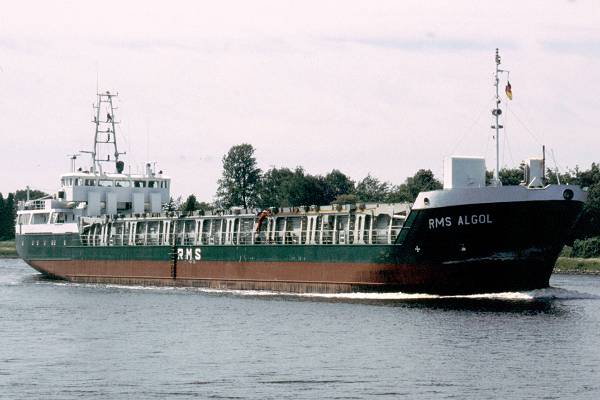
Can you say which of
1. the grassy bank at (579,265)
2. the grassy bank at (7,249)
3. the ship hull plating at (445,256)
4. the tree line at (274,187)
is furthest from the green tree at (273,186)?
the ship hull plating at (445,256)

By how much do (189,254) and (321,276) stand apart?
49.4ft

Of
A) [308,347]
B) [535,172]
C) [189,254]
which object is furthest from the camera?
[189,254]

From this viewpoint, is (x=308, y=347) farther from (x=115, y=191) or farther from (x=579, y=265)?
(x=579, y=265)

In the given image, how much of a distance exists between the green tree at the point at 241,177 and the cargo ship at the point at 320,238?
80276mm

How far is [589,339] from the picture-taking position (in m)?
44.9

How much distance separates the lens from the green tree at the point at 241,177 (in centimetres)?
17500

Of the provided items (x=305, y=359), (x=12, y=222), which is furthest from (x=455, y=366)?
(x=12, y=222)

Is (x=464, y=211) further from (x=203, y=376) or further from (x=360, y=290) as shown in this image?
(x=203, y=376)

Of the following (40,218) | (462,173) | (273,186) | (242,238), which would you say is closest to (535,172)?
(462,173)

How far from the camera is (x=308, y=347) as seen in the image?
4322cm

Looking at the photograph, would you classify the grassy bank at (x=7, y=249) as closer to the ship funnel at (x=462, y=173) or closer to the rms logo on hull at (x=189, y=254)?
the rms logo on hull at (x=189, y=254)

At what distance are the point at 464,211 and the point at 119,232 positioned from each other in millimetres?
36551

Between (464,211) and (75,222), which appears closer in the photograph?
(464,211)

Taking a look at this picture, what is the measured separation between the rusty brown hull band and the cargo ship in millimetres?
65
